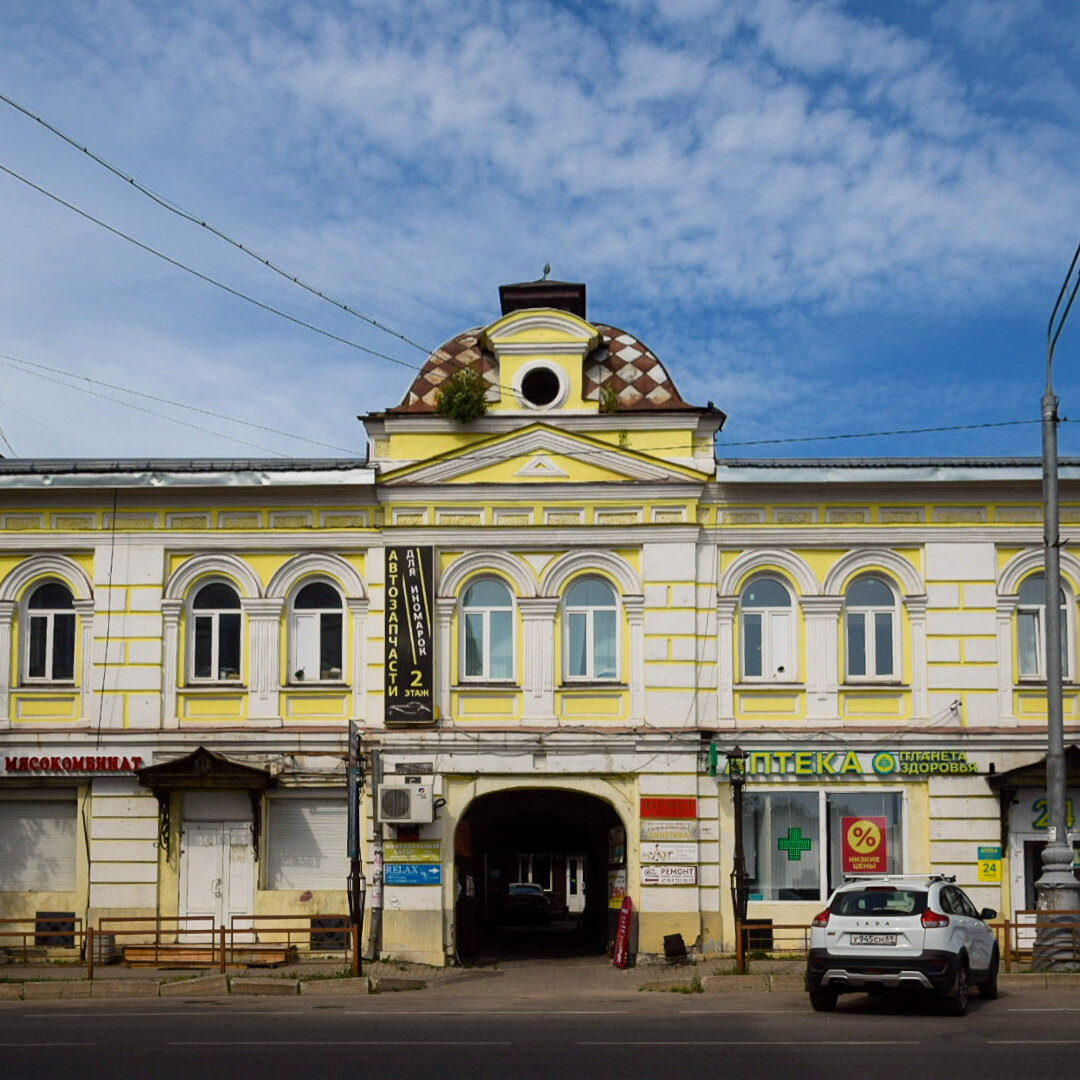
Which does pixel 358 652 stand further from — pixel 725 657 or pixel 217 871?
pixel 725 657

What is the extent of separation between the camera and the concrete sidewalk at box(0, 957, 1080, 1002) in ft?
68.6

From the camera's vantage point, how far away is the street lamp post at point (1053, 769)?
2130cm

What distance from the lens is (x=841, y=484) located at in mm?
25391

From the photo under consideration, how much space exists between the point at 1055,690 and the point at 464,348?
1117 centimetres

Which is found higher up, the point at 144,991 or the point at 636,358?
the point at 636,358

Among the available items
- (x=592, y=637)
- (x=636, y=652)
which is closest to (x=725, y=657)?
(x=636, y=652)

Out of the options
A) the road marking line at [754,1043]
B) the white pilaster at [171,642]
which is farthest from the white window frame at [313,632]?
the road marking line at [754,1043]

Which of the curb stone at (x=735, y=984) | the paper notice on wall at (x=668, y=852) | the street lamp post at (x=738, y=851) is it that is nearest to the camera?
the curb stone at (x=735, y=984)

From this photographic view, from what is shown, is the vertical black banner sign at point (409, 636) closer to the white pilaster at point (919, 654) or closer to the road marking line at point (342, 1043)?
the white pilaster at point (919, 654)

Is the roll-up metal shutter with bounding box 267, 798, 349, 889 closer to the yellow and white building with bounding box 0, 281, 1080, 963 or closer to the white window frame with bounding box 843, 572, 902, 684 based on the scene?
the yellow and white building with bounding box 0, 281, 1080, 963

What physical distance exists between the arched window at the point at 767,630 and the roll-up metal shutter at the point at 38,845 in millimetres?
11336

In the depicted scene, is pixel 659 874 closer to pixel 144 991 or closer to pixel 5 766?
pixel 144 991

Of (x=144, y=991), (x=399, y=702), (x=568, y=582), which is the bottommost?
(x=144, y=991)

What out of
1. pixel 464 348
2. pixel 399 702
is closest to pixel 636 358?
pixel 464 348
